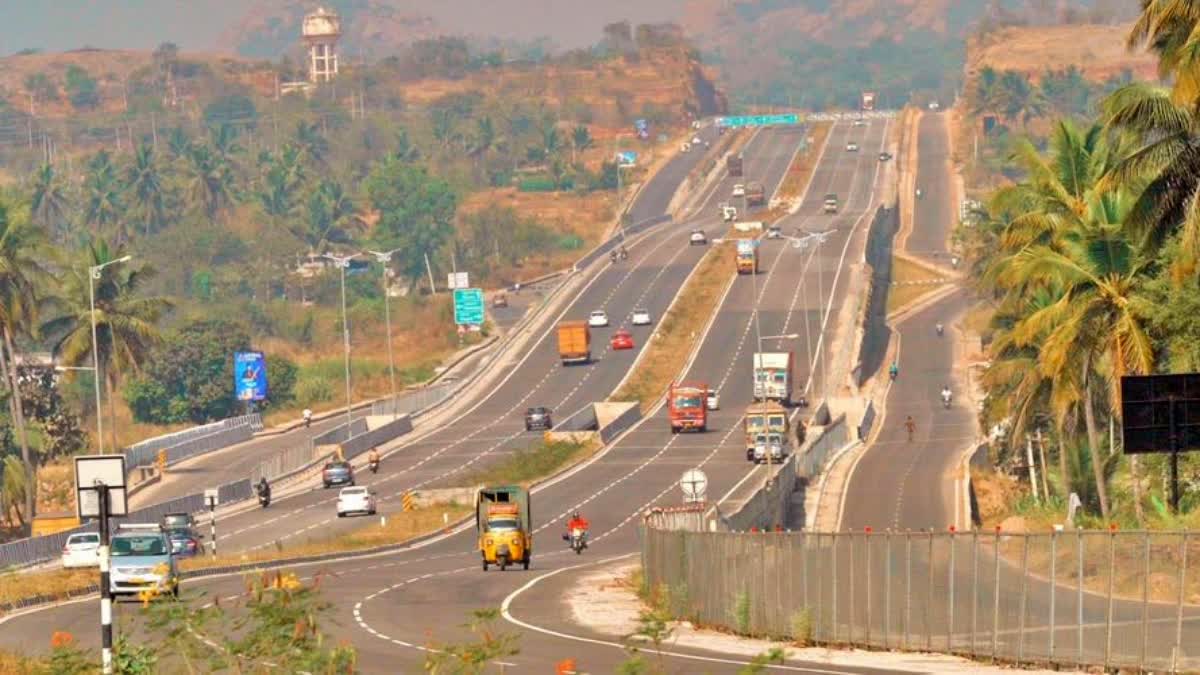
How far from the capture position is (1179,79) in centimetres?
4528

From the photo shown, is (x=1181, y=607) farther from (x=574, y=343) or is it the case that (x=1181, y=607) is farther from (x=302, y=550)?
(x=574, y=343)

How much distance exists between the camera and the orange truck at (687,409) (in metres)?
130

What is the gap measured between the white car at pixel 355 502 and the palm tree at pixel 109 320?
Result: 109ft

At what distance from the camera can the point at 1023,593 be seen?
1375 inches

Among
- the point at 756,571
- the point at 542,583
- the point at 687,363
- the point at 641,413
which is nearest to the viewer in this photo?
the point at 756,571

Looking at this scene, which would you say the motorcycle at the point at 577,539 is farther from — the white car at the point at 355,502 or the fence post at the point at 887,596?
the fence post at the point at 887,596

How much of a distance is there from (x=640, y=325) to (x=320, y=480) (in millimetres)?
59536

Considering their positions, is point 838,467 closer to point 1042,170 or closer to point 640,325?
point 1042,170

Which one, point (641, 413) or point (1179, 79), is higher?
point (1179, 79)

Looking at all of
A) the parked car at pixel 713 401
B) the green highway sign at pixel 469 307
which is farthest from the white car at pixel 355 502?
the green highway sign at pixel 469 307

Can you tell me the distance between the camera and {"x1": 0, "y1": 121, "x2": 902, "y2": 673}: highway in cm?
4759

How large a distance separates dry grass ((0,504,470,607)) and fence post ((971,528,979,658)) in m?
14.5

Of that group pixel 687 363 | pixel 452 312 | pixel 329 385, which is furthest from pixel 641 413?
pixel 452 312

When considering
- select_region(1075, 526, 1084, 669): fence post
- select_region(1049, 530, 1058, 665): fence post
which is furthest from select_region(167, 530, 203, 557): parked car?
select_region(1075, 526, 1084, 669): fence post
